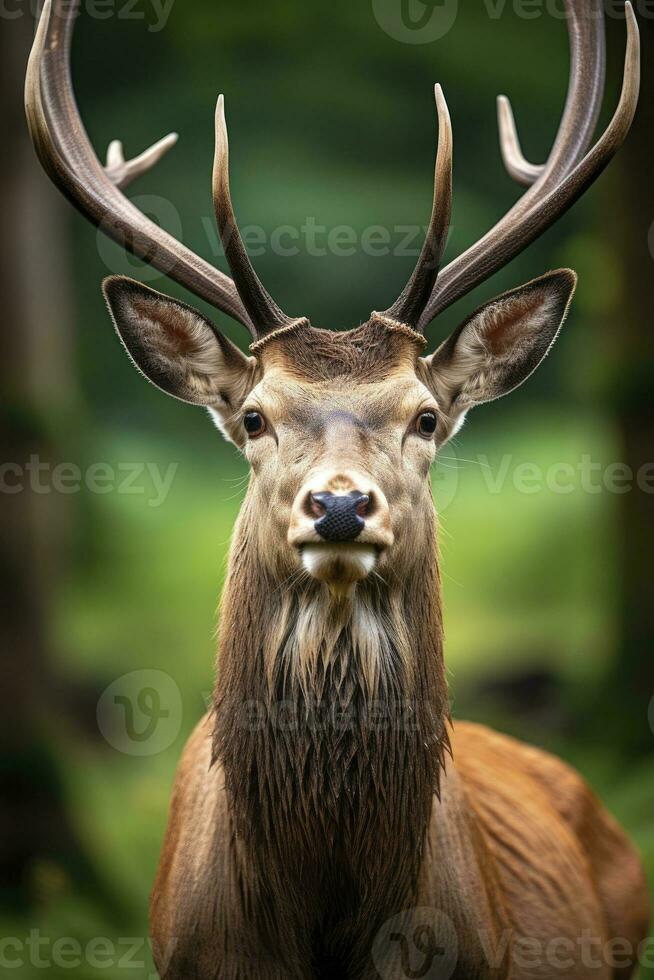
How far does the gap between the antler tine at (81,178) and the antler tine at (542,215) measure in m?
0.77

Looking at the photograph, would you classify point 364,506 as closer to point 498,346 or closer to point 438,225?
point 438,225

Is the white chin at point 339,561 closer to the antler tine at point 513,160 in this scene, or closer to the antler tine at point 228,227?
the antler tine at point 228,227

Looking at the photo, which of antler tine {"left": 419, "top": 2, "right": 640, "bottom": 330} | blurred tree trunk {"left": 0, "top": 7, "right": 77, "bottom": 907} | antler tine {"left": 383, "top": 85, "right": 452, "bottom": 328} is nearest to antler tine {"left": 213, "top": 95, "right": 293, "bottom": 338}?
antler tine {"left": 383, "top": 85, "right": 452, "bottom": 328}

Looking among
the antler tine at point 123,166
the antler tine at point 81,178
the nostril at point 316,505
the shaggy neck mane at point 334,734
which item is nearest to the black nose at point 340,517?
the nostril at point 316,505

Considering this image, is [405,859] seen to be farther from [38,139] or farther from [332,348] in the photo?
[38,139]

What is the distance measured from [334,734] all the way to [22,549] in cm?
394

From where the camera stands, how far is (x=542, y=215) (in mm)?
4410

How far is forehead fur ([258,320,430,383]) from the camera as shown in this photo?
13.3 ft

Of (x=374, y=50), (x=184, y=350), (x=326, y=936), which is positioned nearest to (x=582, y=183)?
(x=184, y=350)

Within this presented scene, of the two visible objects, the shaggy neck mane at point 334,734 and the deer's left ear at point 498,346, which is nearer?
the shaggy neck mane at point 334,734

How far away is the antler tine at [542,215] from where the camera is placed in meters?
4.33

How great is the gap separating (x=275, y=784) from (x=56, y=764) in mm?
3595

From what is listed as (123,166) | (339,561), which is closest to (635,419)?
(123,166)

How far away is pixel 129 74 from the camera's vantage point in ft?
44.2
